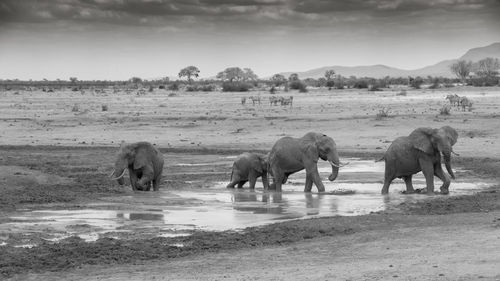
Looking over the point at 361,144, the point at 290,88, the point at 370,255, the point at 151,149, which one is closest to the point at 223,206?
the point at 151,149

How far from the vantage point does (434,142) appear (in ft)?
68.7

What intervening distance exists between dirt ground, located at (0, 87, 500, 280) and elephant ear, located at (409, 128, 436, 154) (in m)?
1.84

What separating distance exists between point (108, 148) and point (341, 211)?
18.2 m

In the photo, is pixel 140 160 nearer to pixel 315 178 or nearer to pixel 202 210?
pixel 315 178

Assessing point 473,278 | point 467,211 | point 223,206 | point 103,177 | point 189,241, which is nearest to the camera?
point 473,278

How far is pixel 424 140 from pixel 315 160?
8.67ft

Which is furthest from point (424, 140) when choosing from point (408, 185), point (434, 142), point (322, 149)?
point (322, 149)

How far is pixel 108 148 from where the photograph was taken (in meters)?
34.4

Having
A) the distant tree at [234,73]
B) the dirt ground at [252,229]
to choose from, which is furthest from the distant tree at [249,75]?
the dirt ground at [252,229]

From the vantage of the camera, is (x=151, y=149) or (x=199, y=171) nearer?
(x=151, y=149)

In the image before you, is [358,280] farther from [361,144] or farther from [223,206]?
[361,144]

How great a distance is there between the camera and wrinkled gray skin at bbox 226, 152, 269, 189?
2316 centimetres

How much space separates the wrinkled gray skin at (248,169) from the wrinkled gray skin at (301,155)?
85cm

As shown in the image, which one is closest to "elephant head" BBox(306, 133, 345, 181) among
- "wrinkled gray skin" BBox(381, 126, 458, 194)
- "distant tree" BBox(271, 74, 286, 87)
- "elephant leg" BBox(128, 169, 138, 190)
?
"wrinkled gray skin" BBox(381, 126, 458, 194)
